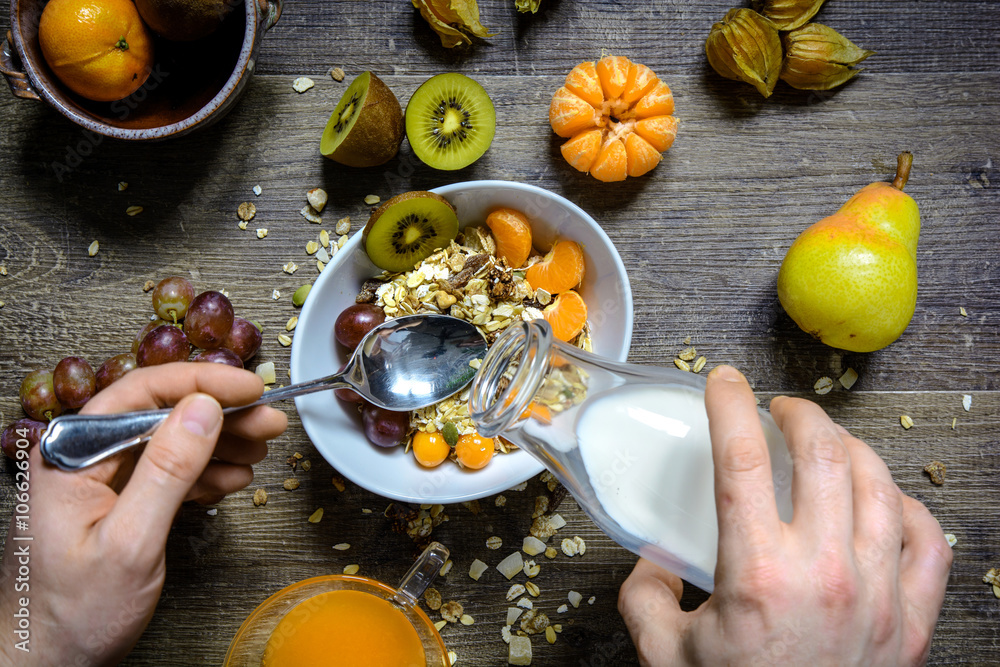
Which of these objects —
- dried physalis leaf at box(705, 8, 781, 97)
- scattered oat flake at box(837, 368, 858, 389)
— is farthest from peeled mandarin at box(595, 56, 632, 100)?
scattered oat flake at box(837, 368, 858, 389)

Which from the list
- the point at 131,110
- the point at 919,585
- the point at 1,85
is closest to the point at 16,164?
the point at 1,85

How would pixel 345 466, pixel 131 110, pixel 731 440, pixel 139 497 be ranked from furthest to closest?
pixel 131 110, pixel 345 466, pixel 139 497, pixel 731 440

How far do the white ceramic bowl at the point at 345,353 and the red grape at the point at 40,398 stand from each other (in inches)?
17.3

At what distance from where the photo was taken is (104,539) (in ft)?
2.20

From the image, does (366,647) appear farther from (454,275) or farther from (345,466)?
(454,275)

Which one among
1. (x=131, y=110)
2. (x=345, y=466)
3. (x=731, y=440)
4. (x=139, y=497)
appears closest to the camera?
(x=731, y=440)

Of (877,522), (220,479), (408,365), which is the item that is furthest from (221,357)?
(877,522)

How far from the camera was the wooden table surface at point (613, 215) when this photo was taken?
3.37ft

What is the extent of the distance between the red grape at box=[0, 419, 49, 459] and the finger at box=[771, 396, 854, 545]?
1065 mm

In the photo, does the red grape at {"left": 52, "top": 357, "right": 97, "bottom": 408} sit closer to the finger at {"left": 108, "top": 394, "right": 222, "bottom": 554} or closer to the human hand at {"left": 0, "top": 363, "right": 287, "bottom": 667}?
the human hand at {"left": 0, "top": 363, "right": 287, "bottom": 667}

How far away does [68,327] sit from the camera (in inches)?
41.0

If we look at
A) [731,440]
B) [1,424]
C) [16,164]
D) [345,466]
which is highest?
[731,440]

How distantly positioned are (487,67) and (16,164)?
2.69ft

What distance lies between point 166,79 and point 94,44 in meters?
0.11
